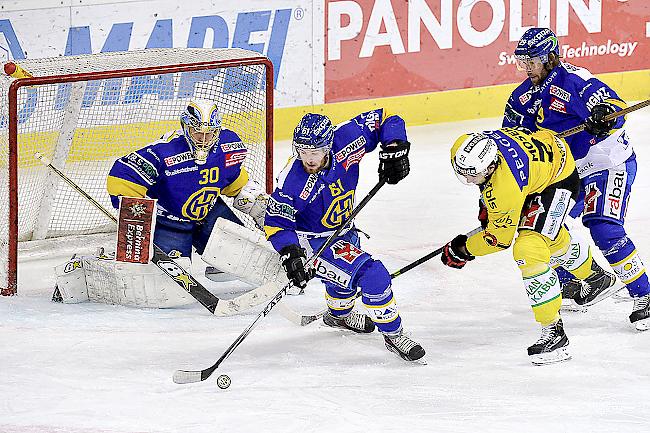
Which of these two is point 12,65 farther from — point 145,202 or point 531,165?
point 531,165

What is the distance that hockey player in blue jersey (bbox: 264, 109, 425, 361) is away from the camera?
4.21 m

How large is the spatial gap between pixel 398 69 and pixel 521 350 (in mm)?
3737

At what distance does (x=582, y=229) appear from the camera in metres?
6.14

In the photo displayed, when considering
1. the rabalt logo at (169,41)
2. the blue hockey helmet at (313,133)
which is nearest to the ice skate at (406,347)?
the blue hockey helmet at (313,133)

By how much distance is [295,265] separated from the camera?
4.13 m

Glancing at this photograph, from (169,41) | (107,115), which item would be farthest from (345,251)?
(169,41)

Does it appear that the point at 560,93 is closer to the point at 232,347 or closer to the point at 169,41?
the point at 232,347

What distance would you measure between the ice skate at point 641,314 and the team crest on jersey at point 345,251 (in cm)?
106

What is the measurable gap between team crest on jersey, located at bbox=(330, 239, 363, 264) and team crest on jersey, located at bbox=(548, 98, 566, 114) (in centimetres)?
95

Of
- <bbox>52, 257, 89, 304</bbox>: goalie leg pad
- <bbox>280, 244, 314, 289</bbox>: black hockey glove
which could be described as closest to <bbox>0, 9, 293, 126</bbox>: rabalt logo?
<bbox>52, 257, 89, 304</bbox>: goalie leg pad

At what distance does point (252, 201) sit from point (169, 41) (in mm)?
2167

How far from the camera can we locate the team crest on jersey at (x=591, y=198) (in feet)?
15.3

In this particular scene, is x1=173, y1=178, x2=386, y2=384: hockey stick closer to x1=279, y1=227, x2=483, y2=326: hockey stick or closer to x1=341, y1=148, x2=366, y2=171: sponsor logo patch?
x1=341, y1=148, x2=366, y2=171: sponsor logo patch

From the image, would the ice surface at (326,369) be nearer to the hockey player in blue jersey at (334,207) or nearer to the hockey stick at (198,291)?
the hockey stick at (198,291)
